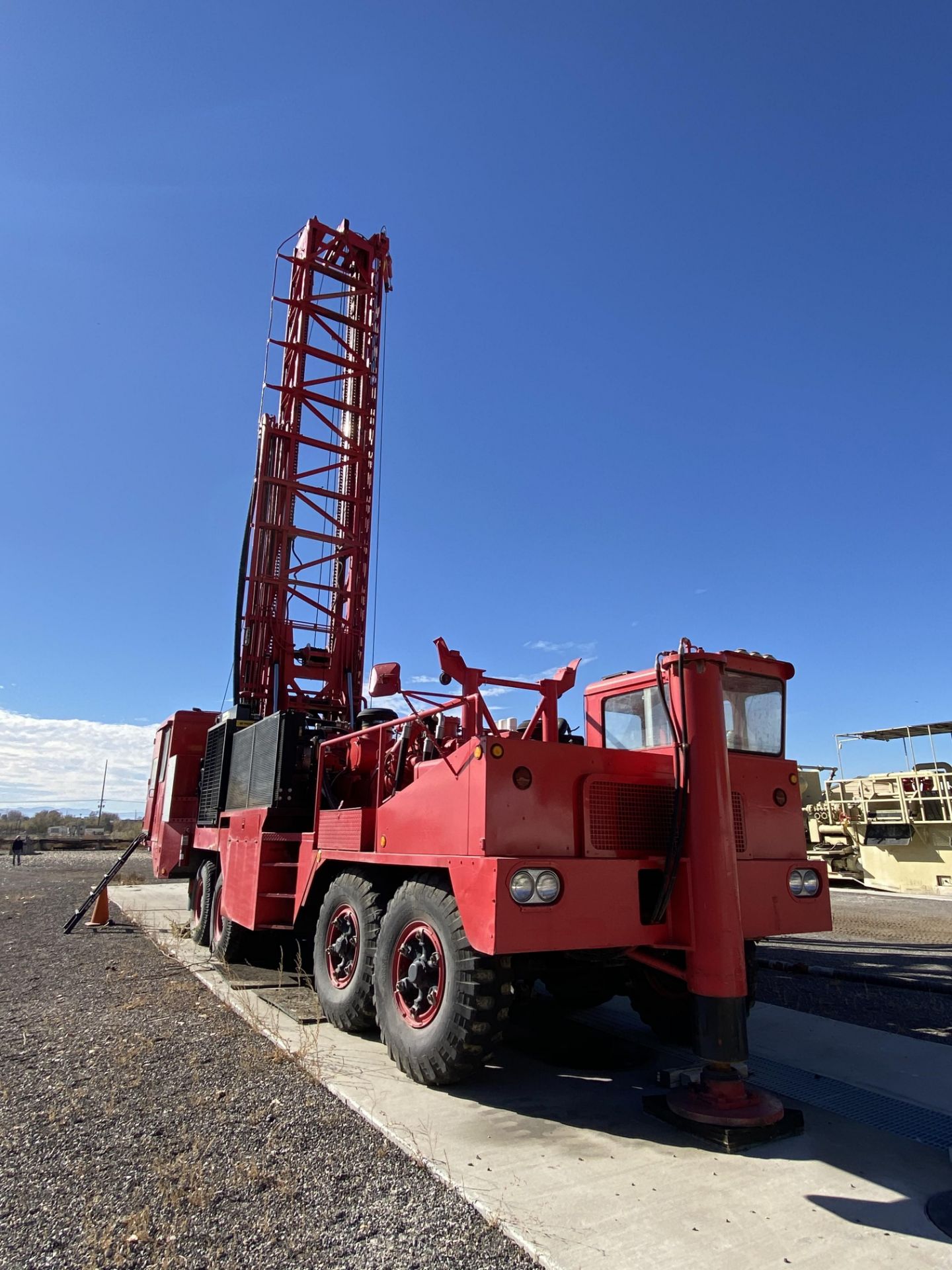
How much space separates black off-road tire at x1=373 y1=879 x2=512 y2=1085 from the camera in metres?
4.16

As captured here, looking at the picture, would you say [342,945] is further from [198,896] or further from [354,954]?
[198,896]

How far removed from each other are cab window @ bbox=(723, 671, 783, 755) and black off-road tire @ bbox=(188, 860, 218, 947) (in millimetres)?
6791

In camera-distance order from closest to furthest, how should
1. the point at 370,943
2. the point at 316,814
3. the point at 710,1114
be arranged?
1. the point at 710,1114
2. the point at 370,943
3. the point at 316,814

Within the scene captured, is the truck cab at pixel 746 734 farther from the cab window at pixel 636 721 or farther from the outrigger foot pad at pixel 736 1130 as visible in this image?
the outrigger foot pad at pixel 736 1130

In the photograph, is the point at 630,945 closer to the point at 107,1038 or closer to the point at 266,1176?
the point at 266,1176

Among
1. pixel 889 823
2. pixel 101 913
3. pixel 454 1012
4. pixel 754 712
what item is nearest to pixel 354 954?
pixel 454 1012

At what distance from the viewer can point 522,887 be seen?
156 inches

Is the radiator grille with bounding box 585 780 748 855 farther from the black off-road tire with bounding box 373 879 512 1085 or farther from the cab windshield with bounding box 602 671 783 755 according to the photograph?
the black off-road tire with bounding box 373 879 512 1085

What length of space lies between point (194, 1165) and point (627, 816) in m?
2.82

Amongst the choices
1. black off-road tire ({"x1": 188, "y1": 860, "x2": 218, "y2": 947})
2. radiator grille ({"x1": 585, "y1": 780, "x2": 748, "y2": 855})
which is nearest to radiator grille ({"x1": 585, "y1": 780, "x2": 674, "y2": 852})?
radiator grille ({"x1": 585, "y1": 780, "x2": 748, "y2": 855})

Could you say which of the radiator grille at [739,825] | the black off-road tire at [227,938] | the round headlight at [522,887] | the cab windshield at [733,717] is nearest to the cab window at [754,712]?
the cab windshield at [733,717]

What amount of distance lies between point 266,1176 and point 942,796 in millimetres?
21049

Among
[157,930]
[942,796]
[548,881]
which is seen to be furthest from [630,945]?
[942,796]

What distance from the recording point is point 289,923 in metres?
7.09
